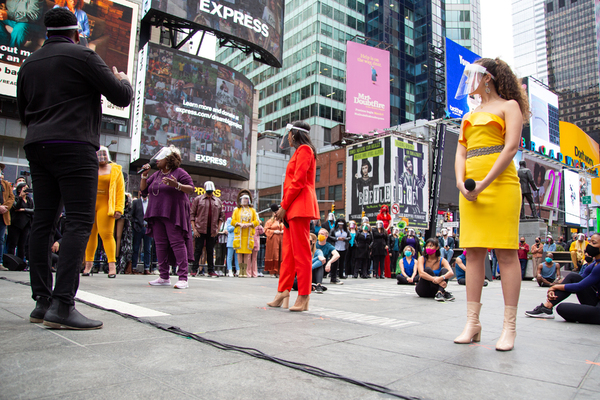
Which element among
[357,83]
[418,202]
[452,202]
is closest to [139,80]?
[357,83]

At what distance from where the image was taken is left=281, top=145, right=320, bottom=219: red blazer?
4152 millimetres

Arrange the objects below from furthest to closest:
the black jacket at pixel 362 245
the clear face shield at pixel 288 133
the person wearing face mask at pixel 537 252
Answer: the person wearing face mask at pixel 537 252 → the black jacket at pixel 362 245 → the clear face shield at pixel 288 133

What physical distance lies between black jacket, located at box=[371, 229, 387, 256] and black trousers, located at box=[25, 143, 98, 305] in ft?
40.7

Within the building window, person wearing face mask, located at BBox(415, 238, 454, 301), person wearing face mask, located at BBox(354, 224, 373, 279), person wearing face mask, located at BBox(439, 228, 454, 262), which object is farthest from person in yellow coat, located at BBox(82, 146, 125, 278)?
the building window

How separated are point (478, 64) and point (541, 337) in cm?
222

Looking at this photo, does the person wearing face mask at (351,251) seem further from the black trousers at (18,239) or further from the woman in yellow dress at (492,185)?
the woman in yellow dress at (492,185)

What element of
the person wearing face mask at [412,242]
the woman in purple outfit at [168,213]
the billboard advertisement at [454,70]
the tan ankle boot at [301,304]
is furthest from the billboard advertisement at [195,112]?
the tan ankle boot at [301,304]

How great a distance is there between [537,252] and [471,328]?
1514 centimetres

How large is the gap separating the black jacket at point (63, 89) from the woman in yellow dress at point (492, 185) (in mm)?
2514

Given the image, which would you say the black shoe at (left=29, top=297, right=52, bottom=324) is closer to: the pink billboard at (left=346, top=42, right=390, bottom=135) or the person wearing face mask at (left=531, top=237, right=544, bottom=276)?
the person wearing face mask at (left=531, top=237, right=544, bottom=276)

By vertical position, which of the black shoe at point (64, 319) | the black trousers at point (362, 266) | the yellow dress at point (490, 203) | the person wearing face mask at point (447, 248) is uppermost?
the yellow dress at point (490, 203)

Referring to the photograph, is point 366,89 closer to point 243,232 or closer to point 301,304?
point 243,232

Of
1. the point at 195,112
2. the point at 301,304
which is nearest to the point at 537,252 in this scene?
the point at 301,304

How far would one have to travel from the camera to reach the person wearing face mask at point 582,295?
4.52m
